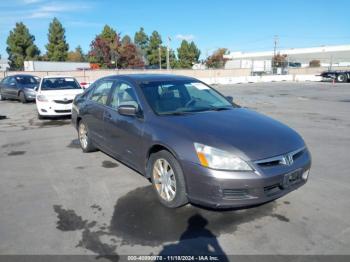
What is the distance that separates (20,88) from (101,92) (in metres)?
12.8

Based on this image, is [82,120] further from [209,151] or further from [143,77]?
[209,151]

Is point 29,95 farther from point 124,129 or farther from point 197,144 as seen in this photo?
point 197,144

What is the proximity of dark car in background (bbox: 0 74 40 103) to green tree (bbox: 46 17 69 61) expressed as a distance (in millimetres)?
43328

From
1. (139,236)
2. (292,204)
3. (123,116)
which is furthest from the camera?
(123,116)

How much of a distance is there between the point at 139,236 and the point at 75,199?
1.38 metres

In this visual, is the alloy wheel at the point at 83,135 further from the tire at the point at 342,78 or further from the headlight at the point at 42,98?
the tire at the point at 342,78

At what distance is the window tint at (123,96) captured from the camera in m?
4.81

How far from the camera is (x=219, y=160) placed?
11.2ft

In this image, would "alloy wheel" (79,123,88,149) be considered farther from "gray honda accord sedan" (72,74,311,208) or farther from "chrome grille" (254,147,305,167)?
"chrome grille" (254,147,305,167)

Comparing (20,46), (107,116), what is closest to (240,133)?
(107,116)

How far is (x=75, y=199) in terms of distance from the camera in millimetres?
4371

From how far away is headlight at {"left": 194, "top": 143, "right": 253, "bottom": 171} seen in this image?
3.38m

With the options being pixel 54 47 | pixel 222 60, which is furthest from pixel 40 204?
pixel 222 60

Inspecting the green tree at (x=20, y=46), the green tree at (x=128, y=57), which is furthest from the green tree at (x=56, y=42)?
the green tree at (x=128, y=57)
